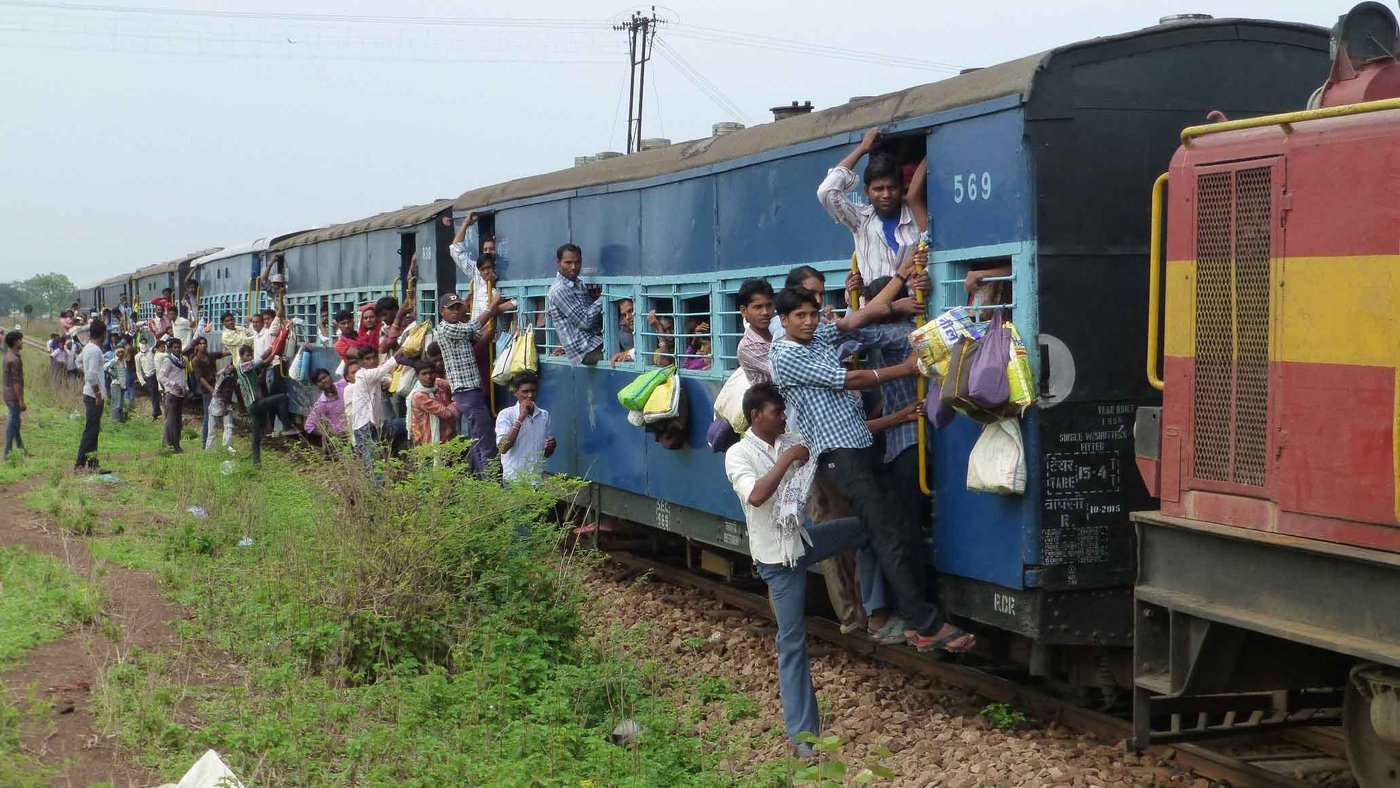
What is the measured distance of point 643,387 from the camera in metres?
9.63

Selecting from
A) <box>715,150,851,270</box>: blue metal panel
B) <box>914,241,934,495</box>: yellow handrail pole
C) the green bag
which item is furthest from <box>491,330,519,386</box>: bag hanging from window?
<box>914,241,934,495</box>: yellow handrail pole

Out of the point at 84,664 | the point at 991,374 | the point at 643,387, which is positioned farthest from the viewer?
the point at 643,387

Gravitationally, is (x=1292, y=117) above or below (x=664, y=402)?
above

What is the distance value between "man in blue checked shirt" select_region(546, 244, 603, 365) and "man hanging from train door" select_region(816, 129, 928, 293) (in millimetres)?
3874

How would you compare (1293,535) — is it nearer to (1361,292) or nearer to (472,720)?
(1361,292)

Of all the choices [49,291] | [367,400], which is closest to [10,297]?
[49,291]

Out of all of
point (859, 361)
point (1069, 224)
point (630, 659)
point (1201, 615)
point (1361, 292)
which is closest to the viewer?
point (1361, 292)

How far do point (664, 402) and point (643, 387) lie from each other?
0.22 m

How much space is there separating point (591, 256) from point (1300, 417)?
700 cm

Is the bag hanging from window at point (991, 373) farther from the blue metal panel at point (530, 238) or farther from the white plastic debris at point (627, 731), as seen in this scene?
the blue metal panel at point (530, 238)

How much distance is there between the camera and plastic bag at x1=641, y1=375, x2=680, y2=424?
9469 mm

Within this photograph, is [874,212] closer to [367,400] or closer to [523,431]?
[523,431]

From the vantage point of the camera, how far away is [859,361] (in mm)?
7711

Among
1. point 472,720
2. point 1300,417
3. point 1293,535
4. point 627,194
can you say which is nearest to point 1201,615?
point 1293,535
